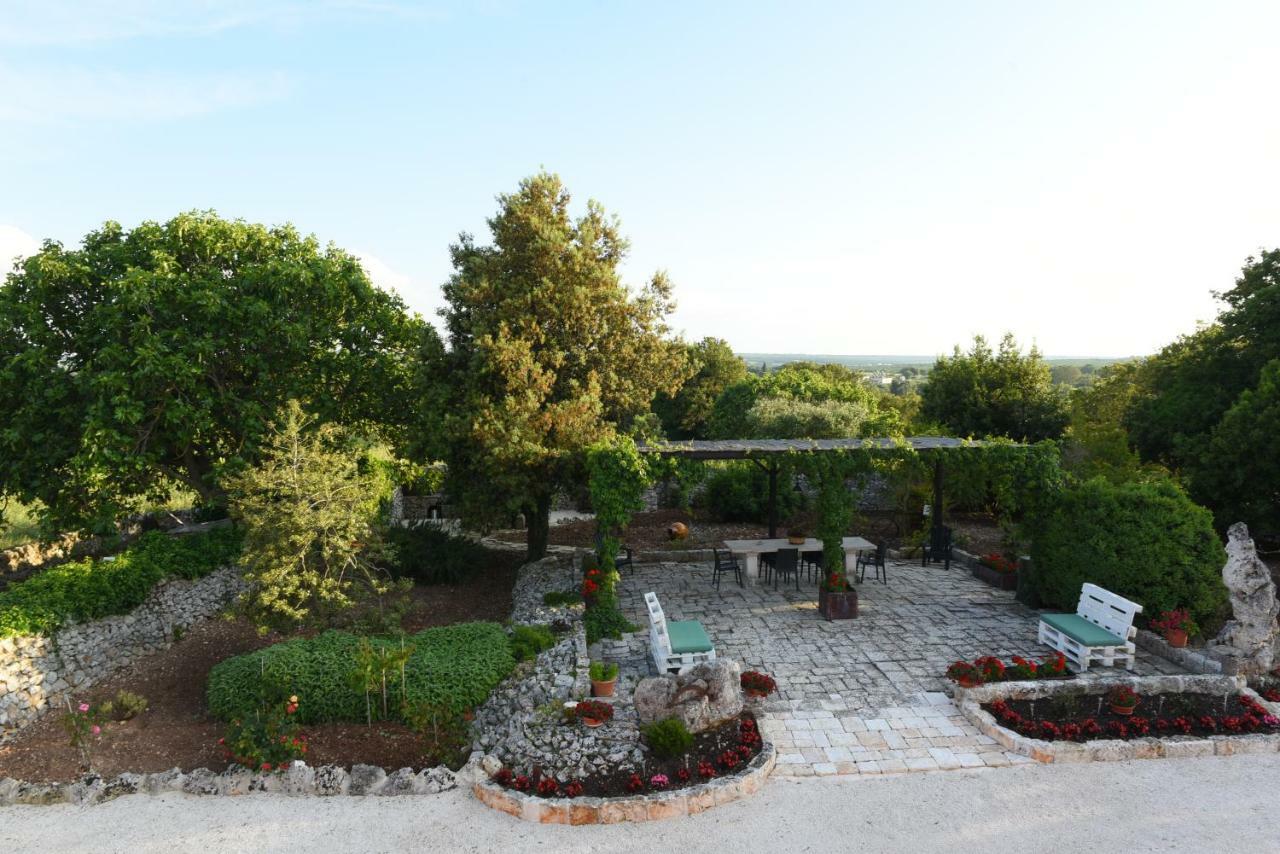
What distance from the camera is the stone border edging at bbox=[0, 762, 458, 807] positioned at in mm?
7844

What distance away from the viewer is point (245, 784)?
26.0 ft

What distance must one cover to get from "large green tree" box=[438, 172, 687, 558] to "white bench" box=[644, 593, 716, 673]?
13.9 ft

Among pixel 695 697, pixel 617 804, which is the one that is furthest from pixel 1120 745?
pixel 617 804

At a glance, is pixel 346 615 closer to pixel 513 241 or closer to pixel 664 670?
pixel 664 670

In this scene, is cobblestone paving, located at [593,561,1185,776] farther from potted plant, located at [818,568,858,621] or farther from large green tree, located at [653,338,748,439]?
large green tree, located at [653,338,748,439]

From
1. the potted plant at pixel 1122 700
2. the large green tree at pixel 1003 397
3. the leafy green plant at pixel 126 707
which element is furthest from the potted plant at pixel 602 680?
the large green tree at pixel 1003 397

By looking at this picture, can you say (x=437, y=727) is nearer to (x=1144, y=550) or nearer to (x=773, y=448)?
(x=773, y=448)

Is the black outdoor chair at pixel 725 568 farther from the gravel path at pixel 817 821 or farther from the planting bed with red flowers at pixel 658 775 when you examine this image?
the gravel path at pixel 817 821

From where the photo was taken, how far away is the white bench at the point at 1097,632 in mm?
10359

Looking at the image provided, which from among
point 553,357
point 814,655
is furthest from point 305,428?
point 814,655

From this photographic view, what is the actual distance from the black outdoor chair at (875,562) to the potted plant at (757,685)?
6219mm

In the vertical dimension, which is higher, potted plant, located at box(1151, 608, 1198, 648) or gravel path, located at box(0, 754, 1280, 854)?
potted plant, located at box(1151, 608, 1198, 648)

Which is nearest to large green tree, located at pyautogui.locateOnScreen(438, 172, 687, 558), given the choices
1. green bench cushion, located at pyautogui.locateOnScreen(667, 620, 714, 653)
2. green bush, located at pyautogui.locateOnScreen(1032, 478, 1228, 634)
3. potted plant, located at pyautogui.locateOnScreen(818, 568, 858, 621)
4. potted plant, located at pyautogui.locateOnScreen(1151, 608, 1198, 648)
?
green bench cushion, located at pyautogui.locateOnScreen(667, 620, 714, 653)

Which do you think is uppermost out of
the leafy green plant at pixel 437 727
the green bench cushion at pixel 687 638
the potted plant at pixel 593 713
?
the green bench cushion at pixel 687 638
